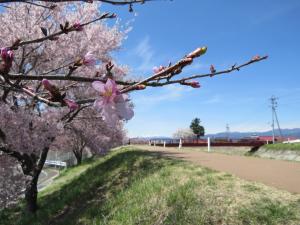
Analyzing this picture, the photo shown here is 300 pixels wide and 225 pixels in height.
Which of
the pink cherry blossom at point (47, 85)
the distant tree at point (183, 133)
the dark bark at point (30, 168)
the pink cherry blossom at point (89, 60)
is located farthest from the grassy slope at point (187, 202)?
the distant tree at point (183, 133)

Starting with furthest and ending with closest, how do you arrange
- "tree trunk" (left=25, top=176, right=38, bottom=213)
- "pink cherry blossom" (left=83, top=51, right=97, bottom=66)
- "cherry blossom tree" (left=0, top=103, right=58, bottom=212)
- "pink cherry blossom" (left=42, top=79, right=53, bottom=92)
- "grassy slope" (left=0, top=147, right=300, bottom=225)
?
"tree trunk" (left=25, top=176, right=38, bottom=213), "cherry blossom tree" (left=0, top=103, right=58, bottom=212), "grassy slope" (left=0, top=147, right=300, bottom=225), "pink cherry blossom" (left=83, top=51, right=97, bottom=66), "pink cherry blossom" (left=42, top=79, right=53, bottom=92)

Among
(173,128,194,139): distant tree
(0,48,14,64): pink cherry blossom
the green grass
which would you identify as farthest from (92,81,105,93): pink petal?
(173,128,194,139): distant tree

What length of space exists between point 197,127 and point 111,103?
11271 centimetres

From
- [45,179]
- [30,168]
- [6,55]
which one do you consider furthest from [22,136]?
[45,179]

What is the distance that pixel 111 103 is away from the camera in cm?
192

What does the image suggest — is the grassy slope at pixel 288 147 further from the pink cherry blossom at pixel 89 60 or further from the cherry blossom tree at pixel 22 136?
the pink cherry blossom at pixel 89 60

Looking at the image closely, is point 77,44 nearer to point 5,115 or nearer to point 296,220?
point 5,115

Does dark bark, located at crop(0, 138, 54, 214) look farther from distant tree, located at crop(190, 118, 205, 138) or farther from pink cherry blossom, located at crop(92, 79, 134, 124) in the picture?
distant tree, located at crop(190, 118, 205, 138)

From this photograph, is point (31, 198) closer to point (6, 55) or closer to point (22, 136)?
point (22, 136)

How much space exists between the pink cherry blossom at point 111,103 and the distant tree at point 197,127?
112 metres

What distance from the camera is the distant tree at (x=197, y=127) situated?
114 m

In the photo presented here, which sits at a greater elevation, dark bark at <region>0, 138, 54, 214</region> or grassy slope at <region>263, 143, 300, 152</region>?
grassy slope at <region>263, 143, 300, 152</region>

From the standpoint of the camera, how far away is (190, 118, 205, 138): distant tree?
373 feet

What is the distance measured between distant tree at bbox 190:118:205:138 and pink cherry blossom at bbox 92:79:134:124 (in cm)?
11196
